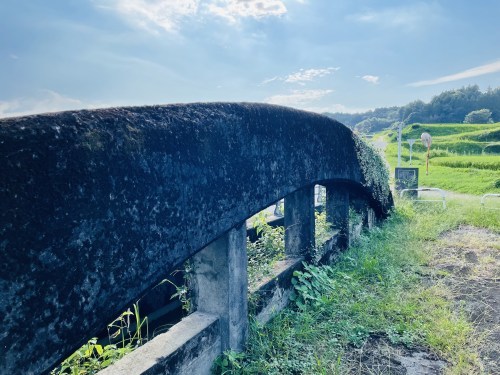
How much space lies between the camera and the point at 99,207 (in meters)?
1.82

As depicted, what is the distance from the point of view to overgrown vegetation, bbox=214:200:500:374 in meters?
Answer: 3.13

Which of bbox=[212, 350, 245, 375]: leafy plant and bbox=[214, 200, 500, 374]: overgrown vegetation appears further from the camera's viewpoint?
bbox=[214, 200, 500, 374]: overgrown vegetation

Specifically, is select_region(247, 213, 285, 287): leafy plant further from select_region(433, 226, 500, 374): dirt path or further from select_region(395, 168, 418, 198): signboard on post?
select_region(395, 168, 418, 198): signboard on post

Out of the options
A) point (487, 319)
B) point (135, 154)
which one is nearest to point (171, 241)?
point (135, 154)

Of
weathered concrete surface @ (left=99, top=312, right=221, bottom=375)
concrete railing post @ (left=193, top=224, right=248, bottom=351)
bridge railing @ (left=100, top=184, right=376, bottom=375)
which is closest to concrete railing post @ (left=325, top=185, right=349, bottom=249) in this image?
bridge railing @ (left=100, top=184, right=376, bottom=375)

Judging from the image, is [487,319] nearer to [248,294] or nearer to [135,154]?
[248,294]

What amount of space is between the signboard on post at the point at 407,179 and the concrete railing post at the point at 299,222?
312 inches

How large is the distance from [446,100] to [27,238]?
76.6 metres

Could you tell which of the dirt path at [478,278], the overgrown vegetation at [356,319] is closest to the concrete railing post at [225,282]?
the overgrown vegetation at [356,319]

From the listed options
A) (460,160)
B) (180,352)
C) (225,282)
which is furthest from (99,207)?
(460,160)

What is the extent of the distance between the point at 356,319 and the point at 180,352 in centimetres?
223

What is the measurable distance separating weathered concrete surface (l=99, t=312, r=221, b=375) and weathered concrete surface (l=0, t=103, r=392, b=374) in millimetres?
561

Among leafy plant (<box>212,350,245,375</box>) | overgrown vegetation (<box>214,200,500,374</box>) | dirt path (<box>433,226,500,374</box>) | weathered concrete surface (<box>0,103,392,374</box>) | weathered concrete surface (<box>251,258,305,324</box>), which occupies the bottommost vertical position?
dirt path (<box>433,226,500,374</box>)

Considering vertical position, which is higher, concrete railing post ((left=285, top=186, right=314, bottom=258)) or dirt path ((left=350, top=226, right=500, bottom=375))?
concrete railing post ((left=285, top=186, right=314, bottom=258))
